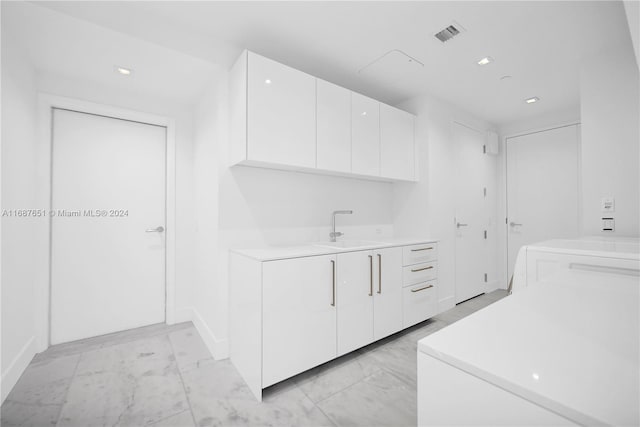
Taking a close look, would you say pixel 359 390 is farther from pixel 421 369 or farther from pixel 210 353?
pixel 421 369

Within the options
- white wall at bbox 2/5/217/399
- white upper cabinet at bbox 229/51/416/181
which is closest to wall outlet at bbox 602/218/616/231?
white upper cabinet at bbox 229/51/416/181

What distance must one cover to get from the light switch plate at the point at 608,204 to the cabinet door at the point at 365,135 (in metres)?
1.85

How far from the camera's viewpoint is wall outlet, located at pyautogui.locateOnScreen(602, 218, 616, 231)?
7.10 feet

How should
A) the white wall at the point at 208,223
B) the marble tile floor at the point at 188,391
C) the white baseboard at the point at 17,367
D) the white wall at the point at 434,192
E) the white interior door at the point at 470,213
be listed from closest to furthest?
the marble tile floor at the point at 188,391, the white baseboard at the point at 17,367, the white wall at the point at 208,223, the white wall at the point at 434,192, the white interior door at the point at 470,213

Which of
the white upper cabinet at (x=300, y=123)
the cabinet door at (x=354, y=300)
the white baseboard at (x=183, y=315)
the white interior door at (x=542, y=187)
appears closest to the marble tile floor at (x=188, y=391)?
the cabinet door at (x=354, y=300)

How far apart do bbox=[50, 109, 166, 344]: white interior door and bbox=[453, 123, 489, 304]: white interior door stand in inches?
138

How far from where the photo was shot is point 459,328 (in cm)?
65

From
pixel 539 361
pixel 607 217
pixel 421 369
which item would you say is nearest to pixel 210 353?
pixel 421 369

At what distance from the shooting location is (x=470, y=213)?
144 inches

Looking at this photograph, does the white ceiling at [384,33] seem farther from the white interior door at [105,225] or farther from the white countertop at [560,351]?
the white countertop at [560,351]

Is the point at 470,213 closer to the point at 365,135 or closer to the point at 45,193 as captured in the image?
the point at 365,135

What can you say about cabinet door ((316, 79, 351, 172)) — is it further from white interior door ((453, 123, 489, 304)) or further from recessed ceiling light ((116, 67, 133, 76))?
white interior door ((453, 123, 489, 304))

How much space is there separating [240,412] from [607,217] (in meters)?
3.09

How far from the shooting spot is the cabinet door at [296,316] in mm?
1687
